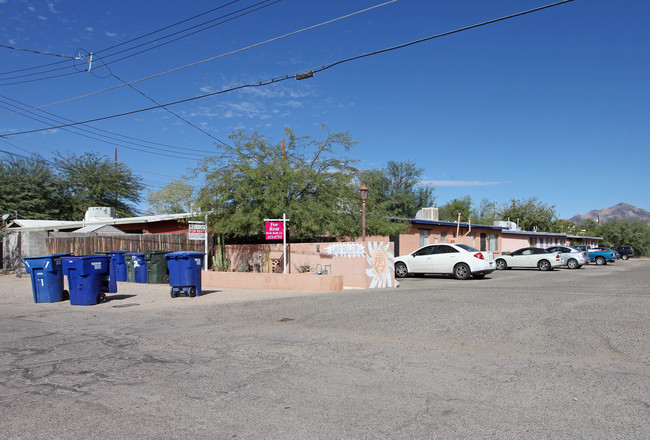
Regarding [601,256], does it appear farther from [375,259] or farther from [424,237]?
[375,259]

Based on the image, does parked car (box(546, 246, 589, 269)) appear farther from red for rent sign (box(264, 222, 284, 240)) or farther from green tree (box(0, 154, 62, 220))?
green tree (box(0, 154, 62, 220))

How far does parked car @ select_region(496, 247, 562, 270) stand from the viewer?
26647mm

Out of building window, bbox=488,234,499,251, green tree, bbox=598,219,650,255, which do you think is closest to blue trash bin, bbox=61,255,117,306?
building window, bbox=488,234,499,251

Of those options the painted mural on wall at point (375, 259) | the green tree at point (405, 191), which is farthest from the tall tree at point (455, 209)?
the painted mural on wall at point (375, 259)

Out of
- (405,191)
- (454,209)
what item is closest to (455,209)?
(454,209)

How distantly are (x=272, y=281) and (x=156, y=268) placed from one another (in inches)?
217

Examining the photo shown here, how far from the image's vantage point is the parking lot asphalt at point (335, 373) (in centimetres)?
422

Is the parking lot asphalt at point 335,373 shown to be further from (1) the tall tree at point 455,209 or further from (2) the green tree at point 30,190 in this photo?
(1) the tall tree at point 455,209

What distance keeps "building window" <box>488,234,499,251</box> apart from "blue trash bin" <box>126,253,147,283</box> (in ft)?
92.1

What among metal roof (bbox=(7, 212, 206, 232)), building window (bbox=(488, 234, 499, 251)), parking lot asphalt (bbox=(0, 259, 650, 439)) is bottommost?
parking lot asphalt (bbox=(0, 259, 650, 439))

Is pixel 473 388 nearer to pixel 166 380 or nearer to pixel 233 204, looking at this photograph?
pixel 166 380

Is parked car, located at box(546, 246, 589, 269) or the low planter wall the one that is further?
parked car, located at box(546, 246, 589, 269)

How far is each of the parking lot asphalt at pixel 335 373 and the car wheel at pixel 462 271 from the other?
299 inches

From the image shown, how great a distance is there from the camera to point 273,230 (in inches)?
639
